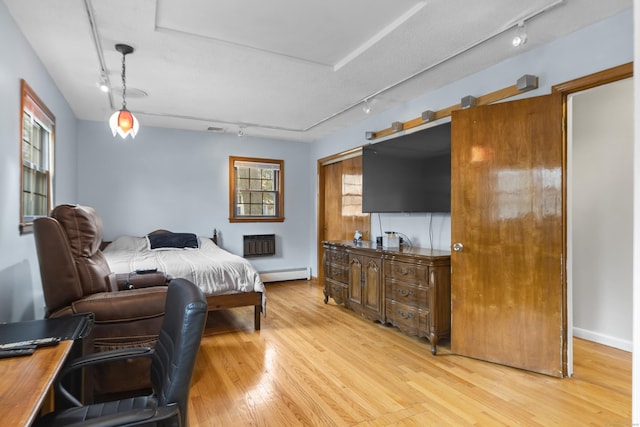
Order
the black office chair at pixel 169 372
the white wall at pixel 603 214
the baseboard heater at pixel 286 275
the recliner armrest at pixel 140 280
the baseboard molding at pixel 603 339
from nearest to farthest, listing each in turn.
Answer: the black office chair at pixel 169 372 < the recliner armrest at pixel 140 280 < the baseboard molding at pixel 603 339 < the white wall at pixel 603 214 < the baseboard heater at pixel 286 275

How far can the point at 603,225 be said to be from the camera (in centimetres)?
348

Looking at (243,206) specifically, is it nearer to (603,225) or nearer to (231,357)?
(231,357)

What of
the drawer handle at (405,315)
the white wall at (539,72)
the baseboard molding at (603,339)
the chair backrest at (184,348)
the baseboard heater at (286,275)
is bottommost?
the baseboard molding at (603,339)

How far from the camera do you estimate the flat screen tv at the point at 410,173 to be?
3.60 meters

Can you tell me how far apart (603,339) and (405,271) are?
1993 mm

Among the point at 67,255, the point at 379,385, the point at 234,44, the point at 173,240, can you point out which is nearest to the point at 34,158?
the point at 67,255

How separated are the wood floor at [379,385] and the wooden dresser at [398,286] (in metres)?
0.23

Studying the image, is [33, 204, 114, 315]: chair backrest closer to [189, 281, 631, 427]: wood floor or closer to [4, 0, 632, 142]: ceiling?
[189, 281, 631, 427]: wood floor

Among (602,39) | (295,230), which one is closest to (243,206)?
(295,230)

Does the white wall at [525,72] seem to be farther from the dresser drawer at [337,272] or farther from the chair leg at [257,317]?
the chair leg at [257,317]

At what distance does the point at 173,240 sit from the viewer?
5.24 meters

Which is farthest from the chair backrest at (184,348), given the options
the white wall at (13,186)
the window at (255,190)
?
the window at (255,190)

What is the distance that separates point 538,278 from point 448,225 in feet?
3.77

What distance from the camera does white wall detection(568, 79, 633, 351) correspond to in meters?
3.32
